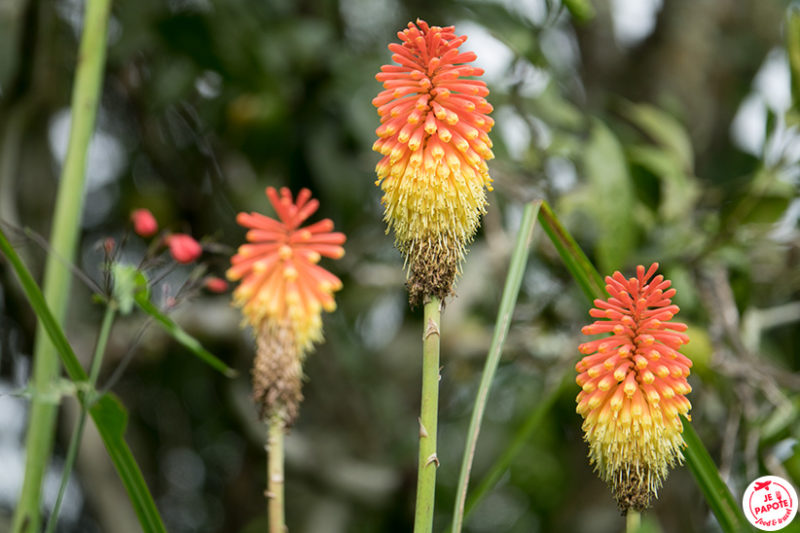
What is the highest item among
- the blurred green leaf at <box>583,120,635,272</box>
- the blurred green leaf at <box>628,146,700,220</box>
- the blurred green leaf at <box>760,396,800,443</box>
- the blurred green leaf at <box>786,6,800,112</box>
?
the blurred green leaf at <box>628,146,700,220</box>

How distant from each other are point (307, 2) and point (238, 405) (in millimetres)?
867

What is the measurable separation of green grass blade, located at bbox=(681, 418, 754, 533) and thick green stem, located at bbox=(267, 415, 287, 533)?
225mm

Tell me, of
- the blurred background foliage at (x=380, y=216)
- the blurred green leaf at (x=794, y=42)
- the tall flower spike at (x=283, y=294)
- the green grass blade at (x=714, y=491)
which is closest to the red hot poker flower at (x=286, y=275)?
the tall flower spike at (x=283, y=294)

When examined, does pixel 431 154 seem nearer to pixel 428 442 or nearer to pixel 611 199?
pixel 428 442

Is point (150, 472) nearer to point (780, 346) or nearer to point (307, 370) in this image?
point (307, 370)

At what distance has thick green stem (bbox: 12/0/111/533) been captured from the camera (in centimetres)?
60

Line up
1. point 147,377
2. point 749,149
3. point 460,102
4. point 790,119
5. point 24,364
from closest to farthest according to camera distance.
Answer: point 460,102
point 790,119
point 24,364
point 749,149
point 147,377

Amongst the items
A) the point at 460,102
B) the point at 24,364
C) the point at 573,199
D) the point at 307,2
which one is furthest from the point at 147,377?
the point at 460,102

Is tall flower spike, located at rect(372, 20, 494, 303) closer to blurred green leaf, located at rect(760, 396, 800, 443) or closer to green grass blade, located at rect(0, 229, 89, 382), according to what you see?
green grass blade, located at rect(0, 229, 89, 382)

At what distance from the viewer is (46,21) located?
3.76 ft

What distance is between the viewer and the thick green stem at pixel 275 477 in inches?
17.1

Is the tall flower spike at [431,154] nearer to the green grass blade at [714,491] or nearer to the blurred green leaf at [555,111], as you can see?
the green grass blade at [714,491]

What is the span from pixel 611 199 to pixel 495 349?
23.5 inches

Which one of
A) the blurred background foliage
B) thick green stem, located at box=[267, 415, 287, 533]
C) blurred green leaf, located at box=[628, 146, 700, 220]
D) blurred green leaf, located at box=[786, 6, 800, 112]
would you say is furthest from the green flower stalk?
blurred green leaf, located at box=[628, 146, 700, 220]
